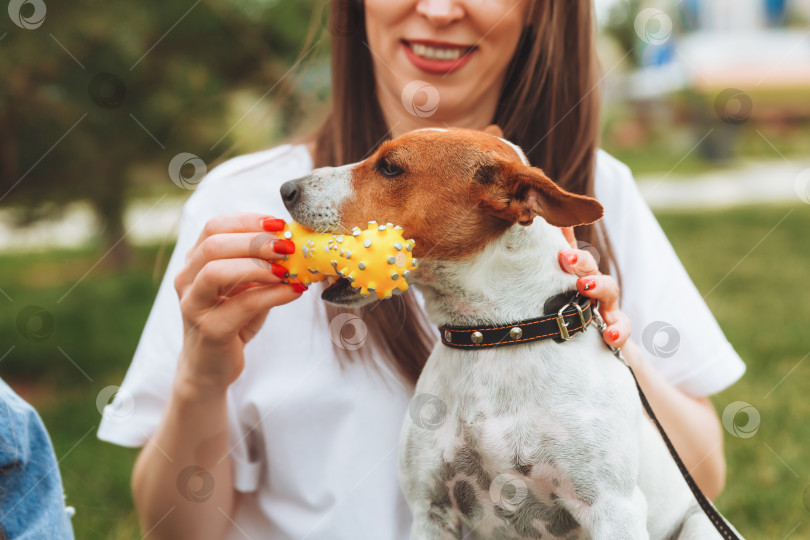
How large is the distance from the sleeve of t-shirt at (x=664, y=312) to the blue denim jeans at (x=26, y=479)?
1.62m

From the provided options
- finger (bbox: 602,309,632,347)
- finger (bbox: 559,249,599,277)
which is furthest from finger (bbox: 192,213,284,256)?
finger (bbox: 602,309,632,347)

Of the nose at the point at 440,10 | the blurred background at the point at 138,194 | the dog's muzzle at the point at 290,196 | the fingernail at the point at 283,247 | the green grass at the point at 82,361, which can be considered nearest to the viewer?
the fingernail at the point at 283,247

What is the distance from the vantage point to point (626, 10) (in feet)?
41.6

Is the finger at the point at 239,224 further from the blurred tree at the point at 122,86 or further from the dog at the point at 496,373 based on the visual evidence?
the blurred tree at the point at 122,86

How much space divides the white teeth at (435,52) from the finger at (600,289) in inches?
31.8

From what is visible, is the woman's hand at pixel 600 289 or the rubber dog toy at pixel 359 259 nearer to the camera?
the rubber dog toy at pixel 359 259

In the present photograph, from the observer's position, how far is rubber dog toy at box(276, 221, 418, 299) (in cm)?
178

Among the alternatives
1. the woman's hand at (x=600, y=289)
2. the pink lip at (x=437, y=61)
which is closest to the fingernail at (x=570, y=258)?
the woman's hand at (x=600, y=289)

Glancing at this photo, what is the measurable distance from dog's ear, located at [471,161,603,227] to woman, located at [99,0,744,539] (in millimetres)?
551

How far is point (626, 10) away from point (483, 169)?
11756 millimetres

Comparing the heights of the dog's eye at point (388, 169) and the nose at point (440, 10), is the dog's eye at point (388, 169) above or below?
below

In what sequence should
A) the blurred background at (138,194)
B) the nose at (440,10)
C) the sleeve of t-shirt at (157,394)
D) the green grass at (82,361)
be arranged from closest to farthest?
the nose at (440,10), the sleeve of t-shirt at (157,394), the blurred background at (138,194), the green grass at (82,361)

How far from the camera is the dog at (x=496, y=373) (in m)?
1.83

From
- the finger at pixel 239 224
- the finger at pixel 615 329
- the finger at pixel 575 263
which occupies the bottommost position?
the finger at pixel 615 329
